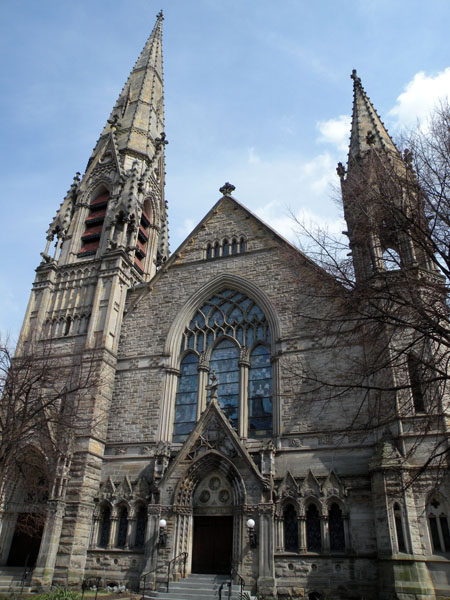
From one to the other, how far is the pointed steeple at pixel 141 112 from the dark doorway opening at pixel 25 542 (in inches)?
757

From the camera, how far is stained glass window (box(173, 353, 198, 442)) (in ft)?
58.3

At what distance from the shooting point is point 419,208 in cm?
880

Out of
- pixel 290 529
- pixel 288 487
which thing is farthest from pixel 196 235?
pixel 290 529

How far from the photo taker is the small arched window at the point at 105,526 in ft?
54.0

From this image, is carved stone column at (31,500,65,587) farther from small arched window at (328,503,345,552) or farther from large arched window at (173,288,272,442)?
small arched window at (328,503,345,552)

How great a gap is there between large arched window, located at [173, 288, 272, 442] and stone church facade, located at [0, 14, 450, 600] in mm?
59

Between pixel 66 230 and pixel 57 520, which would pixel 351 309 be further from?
pixel 66 230

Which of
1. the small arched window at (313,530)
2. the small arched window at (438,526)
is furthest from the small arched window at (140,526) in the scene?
the small arched window at (438,526)

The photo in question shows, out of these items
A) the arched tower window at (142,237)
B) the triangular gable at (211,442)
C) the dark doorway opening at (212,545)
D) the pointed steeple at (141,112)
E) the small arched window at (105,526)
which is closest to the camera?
the dark doorway opening at (212,545)

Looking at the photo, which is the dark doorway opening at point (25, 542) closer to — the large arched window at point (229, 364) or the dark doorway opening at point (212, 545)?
the dark doorway opening at point (212, 545)

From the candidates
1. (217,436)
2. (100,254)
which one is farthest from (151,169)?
(217,436)

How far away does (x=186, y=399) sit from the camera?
726 inches

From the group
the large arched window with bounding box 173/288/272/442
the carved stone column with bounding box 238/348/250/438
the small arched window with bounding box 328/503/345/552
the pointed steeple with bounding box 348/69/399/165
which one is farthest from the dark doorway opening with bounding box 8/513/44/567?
the pointed steeple with bounding box 348/69/399/165

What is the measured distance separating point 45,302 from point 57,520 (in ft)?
33.3
